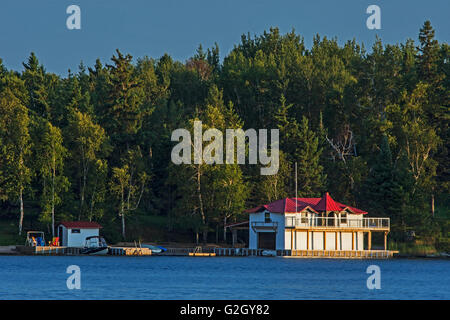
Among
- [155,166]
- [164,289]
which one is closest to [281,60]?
[155,166]

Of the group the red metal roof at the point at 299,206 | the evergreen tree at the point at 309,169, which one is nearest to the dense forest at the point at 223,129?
the evergreen tree at the point at 309,169

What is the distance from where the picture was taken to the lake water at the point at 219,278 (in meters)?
58.9

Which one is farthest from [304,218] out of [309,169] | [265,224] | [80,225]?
[80,225]

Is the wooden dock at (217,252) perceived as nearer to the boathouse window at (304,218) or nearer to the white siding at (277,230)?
the white siding at (277,230)

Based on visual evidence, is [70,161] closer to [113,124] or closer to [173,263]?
[113,124]

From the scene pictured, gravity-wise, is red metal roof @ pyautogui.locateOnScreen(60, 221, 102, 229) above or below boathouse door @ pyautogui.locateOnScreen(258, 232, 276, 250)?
above

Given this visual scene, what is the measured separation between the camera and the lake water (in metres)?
58.9

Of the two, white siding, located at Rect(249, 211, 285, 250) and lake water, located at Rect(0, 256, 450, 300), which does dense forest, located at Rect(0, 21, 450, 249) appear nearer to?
white siding, located at Rect(249, 211, 285, 250)

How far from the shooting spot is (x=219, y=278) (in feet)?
229

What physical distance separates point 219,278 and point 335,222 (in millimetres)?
25352

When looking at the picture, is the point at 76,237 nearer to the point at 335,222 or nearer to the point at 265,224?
the point at 265,224

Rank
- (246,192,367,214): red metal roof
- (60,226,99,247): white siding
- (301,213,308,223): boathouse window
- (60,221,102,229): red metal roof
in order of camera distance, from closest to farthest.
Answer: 1. (301,213,308,223): boathouse window
2. (246,192,367,214): red metal roof
3. (60,221,102,229): red metal roof
4. (60,226,99,247): white siding

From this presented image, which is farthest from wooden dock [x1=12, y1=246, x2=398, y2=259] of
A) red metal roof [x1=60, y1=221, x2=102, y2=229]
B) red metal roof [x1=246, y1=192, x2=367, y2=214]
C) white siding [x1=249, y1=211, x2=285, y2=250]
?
red metal roof [x1=246, y1=192, x2=367, y2=214]

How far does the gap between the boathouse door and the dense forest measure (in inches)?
171
